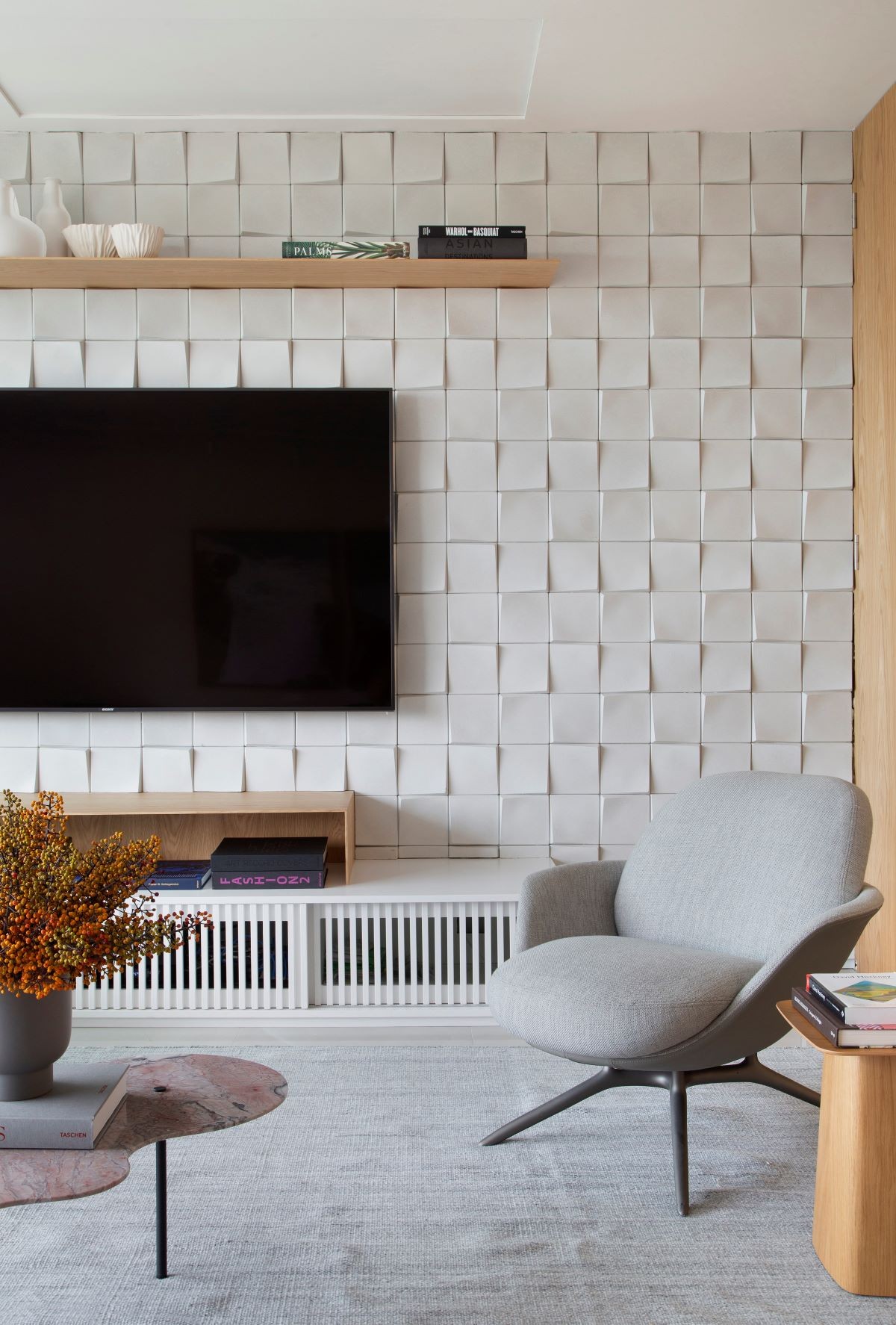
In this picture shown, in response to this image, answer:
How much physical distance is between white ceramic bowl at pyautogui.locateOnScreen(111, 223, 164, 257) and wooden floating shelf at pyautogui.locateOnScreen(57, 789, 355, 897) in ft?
0.60

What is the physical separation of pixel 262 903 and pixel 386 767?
1.86 feet

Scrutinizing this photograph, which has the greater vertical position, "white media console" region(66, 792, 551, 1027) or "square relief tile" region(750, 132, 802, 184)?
"square relief tile" region(750, 132, 802, 184)

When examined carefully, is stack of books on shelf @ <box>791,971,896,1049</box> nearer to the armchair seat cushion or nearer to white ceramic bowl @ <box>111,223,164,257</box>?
the armchair seat cushion

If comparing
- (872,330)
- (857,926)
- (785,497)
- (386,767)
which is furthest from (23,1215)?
(872,330)

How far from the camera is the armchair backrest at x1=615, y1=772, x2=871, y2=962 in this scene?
2.09 m

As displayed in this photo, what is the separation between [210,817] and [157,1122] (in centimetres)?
152

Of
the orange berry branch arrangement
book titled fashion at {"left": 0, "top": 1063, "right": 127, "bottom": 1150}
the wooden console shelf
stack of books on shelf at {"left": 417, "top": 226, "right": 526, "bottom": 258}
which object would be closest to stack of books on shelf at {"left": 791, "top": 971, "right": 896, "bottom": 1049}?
the orange berry branch arrangement

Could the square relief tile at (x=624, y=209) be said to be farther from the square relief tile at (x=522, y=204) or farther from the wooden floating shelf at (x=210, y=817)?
the wooden floating shelf at (x=210, y=817)

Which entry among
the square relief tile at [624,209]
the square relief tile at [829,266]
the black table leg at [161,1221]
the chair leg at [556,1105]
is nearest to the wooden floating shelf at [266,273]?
the square relief tile at [624,209]

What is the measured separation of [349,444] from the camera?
2973 millimetres

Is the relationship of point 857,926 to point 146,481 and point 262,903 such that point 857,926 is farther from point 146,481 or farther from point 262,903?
point 146,481

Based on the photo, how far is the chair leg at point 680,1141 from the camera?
6.19ft

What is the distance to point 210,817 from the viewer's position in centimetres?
298

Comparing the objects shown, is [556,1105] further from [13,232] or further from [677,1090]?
[13,232]
